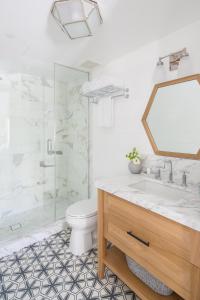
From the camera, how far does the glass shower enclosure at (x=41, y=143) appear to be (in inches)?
104

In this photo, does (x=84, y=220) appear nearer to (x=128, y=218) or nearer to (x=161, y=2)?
(x=128, y=218)

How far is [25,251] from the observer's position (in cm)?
198

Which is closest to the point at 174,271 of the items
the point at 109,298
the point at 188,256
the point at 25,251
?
the point at 188,256

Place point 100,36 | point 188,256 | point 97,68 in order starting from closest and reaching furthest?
point 188,256 < point 100,36 < point 97,68

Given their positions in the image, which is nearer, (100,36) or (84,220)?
(100,36)

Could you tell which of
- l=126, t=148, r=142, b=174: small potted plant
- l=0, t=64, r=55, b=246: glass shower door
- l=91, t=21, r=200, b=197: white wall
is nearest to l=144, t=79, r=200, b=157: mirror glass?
l=91, t=21, r=200, b=197: white wall

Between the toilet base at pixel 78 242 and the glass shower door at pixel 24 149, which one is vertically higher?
the glass shower door at pixel 24 149

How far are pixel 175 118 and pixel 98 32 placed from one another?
40.6 inches

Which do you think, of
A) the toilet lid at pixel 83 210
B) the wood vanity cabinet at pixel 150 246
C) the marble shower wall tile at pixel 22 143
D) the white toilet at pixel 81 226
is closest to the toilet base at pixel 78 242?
the white toilet at pixel 81 226

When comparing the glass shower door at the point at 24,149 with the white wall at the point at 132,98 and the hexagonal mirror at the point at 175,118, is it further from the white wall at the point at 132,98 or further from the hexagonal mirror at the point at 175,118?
the hexagonal mirror at the point at 175,118

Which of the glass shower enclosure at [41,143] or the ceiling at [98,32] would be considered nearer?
the ceiling at [98,32]

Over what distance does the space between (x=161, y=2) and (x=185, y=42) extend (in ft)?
1.50

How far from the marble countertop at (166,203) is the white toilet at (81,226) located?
560 millimetres

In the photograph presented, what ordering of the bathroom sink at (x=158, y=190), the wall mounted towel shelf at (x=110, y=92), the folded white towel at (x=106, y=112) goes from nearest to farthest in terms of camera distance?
the bathroom sink at (x=158, y=190)
the wall mounted towel shelf at (x=110, y=92)
the folded white towel at (x=106, y=112)
